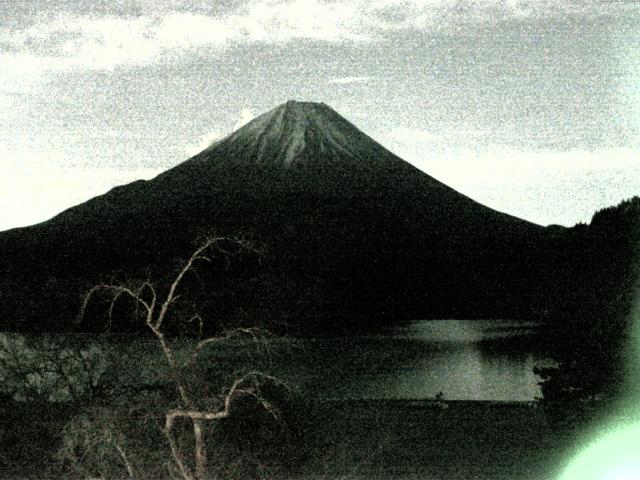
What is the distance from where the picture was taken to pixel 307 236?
135750mm

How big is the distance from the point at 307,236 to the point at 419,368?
9329 centimetres

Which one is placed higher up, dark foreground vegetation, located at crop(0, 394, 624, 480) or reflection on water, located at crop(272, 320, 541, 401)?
dark foreground vegetation, located at crop(0, 394, 624, 480)

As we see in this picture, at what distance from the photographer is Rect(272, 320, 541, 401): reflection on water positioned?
3241cm

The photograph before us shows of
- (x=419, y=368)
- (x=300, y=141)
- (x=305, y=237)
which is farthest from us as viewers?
(x=300, y=141)

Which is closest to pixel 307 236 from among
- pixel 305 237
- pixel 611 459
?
pixel 305 237

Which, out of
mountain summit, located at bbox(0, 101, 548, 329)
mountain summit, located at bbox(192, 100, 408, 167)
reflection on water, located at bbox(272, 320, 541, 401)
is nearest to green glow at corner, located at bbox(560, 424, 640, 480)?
reflection on water, located at bbox(272, 320, 541, 401)

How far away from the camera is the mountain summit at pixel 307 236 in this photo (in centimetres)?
11581

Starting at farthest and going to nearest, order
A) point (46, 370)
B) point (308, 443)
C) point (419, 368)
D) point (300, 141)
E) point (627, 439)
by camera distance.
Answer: point (300, 141)
point (419, 368)
point (46, 370)
point (308, 443)
point (627, 439)

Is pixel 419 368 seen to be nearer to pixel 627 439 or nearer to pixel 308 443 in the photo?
pixel 308 443

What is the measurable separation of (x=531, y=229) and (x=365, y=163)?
30.8m

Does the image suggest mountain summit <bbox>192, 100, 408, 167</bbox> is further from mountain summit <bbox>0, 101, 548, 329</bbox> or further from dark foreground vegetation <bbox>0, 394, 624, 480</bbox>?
dark foreground vegetation <bbox>0, 394, 624, 480</bbox>

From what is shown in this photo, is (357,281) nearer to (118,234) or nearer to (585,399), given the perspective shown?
(118,234)

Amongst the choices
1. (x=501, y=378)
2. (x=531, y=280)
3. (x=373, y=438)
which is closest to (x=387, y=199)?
(x=531, y=280)

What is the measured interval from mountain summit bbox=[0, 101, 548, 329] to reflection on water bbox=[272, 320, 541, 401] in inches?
1563
